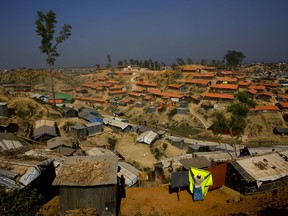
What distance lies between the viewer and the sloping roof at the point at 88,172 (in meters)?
15.3

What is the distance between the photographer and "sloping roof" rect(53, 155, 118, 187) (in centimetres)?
1526

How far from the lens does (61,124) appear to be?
1687 inches

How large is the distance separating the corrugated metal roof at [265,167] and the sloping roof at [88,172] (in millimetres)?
11046

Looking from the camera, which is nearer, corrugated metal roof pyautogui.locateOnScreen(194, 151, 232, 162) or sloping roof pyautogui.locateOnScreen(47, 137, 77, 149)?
corrugated metal roof pyautogui.locateOnScreen(194, 151, 232, 162)

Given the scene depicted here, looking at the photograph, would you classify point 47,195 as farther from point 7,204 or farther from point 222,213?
point 222,213

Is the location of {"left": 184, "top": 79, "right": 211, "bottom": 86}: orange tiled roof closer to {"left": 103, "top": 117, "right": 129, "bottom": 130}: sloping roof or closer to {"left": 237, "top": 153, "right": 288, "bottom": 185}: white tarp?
{"left": 103, "top": 117, "right": 129, "bottom": 130}: sloping roof

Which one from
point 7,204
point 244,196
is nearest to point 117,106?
point 244,196

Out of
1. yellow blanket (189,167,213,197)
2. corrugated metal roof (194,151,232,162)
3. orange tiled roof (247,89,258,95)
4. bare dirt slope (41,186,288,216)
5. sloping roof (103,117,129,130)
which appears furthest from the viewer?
orange tiled roof (247,89,258,95)

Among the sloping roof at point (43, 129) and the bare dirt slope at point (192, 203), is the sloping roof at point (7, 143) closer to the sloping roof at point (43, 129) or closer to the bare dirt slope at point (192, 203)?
the sloping roof at point (43, 129)

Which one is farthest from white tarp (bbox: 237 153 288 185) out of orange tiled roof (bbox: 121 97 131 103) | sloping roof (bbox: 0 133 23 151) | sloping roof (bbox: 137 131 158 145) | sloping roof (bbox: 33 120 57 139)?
orange tiled roof (bbox: 121 97 131 103)

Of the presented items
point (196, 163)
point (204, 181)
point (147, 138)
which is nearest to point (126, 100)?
point (147, 138)

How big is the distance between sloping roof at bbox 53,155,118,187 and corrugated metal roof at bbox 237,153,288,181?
1105 cm

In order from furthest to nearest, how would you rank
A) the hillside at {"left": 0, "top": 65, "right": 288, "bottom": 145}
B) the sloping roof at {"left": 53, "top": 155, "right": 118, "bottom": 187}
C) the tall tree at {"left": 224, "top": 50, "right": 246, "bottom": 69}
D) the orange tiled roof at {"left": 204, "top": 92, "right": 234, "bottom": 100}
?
the tall tree at {"left": 224, "top": 50, "right": 246, "bottom": 69}, the orange tiled roof at {"left": 204, "top": 92, "right": 234, "bottom": 100}, the hillside at {"left": 0, "top": 65, "right": 288, "bottom": 145}, the sloping roof at {"left": 53, "top": 155, "right": 118, "bottom": 187}

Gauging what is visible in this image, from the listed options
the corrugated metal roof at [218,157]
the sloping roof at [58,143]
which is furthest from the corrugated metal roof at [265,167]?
the sloping roof at [58,143]
